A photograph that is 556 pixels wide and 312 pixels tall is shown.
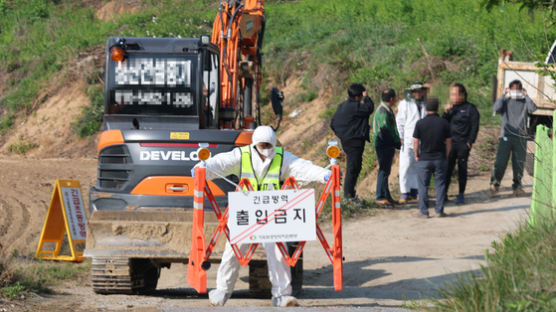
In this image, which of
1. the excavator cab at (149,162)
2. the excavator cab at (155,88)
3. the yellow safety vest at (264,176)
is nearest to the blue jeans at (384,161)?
the excavator cab at (149,162)

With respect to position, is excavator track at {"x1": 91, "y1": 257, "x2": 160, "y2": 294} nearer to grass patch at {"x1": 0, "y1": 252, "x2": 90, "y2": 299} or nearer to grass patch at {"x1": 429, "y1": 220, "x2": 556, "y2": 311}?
grass patch at {"x1": 0, "y1": 252, "x2": 90, "y2": 299}

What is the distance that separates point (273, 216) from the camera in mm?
7234

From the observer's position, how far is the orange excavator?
26.7 ft

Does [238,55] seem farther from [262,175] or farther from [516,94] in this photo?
[262,175]

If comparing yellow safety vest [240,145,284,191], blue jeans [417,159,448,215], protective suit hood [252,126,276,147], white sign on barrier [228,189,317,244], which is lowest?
blue jeans [417,159,448,215]

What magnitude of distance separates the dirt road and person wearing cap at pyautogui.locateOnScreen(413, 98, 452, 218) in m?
0.72

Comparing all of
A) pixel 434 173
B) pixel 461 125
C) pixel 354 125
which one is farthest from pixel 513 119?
pixel 354 125

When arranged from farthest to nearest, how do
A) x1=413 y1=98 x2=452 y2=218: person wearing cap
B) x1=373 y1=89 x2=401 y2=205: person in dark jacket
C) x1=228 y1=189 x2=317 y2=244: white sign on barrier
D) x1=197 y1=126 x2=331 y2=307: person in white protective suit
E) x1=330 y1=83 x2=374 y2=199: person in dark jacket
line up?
x1=373 y1=89 x2=401 y2=205: person in dark jacket
x1=330 y1=83 x2=374 y2=199: person in dark jacket
x1=413 y1=98 x2=452 y2=218: person wearing cap
x1=197 y1=126 x2=331 y2=307: person in white protective suit
x1=228 y1=189 x2=317 y2=244: white sign on barrier

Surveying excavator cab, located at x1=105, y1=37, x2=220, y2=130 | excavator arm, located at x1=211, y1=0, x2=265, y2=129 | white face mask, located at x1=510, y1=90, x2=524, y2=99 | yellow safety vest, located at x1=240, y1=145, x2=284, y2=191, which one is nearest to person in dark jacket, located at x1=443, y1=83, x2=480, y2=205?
white face mask, located at x1=510, y1=90, x2=524, y2=99

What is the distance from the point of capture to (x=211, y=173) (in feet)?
25.1

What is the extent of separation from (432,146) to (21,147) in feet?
56.6

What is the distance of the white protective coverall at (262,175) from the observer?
756 cm

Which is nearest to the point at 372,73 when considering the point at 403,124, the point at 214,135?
the point at 403,124

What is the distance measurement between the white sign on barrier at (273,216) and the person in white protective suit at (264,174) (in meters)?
0.32
